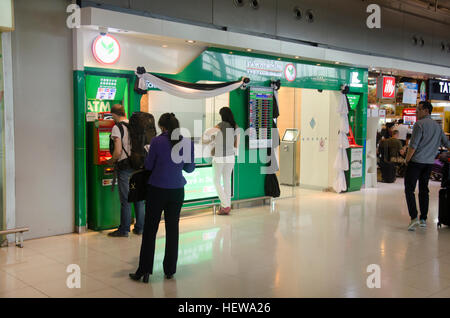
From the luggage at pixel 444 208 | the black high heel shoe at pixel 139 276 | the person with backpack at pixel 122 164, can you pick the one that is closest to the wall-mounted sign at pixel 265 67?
the person with backpack at pixel 122 164

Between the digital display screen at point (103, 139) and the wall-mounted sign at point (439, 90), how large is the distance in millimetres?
9593

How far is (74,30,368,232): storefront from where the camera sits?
612cm

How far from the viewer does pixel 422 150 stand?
6.33m

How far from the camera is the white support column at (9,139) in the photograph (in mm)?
5383

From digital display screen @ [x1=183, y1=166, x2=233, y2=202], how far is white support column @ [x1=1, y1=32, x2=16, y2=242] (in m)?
2.47

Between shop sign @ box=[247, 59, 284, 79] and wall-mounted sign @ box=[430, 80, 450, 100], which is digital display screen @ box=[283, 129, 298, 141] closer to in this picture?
shop sign @ box=[247, 59, 284, 79]

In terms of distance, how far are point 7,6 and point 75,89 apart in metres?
1.28

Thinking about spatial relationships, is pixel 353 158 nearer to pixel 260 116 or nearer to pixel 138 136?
pixel 260 116

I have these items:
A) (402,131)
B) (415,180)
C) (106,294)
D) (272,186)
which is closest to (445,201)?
(415,180)

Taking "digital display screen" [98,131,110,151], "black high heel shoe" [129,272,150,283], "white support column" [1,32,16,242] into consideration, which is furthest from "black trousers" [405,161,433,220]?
"white support column" [1,32,16,242]

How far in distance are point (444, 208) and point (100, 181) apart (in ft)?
15.9

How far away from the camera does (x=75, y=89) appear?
5.98 m

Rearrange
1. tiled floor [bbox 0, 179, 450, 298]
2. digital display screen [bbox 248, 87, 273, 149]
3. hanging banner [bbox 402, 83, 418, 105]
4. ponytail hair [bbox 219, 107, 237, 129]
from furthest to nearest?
hanging banner [bbox 402, 83, 418, 105]
digital display screen [bbox 248, 87, 273, 149]
ponytail hair [bbox 219, 107, 237, 129]
tiled floor [bbox 0, 179, 450, 298]

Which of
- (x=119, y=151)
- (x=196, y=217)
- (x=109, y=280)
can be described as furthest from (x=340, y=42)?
(x=109, y=280)
